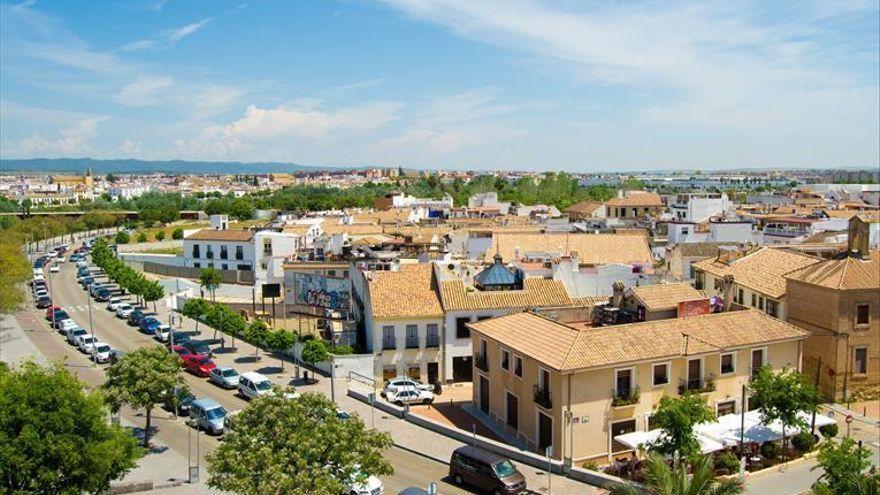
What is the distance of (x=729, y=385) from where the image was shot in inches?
1356

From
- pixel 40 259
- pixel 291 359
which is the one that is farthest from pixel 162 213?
pixel 291 359

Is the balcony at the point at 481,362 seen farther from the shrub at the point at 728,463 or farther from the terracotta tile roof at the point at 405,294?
the shrub at the point at 728,463

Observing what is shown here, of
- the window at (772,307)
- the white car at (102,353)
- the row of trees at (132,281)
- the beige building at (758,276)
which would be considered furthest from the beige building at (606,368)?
the row of trees at (132,281)

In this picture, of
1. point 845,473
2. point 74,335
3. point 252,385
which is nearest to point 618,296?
point 845,473

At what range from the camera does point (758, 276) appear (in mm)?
45719

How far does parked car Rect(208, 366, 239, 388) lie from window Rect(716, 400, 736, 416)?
26.3 m

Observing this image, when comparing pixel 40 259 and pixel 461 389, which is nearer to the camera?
pixel 461 389

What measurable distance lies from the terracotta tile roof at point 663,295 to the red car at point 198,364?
26.2 m

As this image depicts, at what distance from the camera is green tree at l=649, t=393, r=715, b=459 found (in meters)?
27.4

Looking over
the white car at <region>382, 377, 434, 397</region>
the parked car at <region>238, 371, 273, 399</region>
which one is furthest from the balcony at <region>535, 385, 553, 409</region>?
the parked car at <region>238, 371, 273, 399</region>

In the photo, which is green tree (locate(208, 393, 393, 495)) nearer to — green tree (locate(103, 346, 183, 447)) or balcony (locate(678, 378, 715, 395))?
green tree (locate(103, 346, 183, 447))

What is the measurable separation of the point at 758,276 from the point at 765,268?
3.17ft

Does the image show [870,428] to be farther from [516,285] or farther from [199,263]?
[199,263]

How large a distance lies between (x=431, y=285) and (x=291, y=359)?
1125cm
